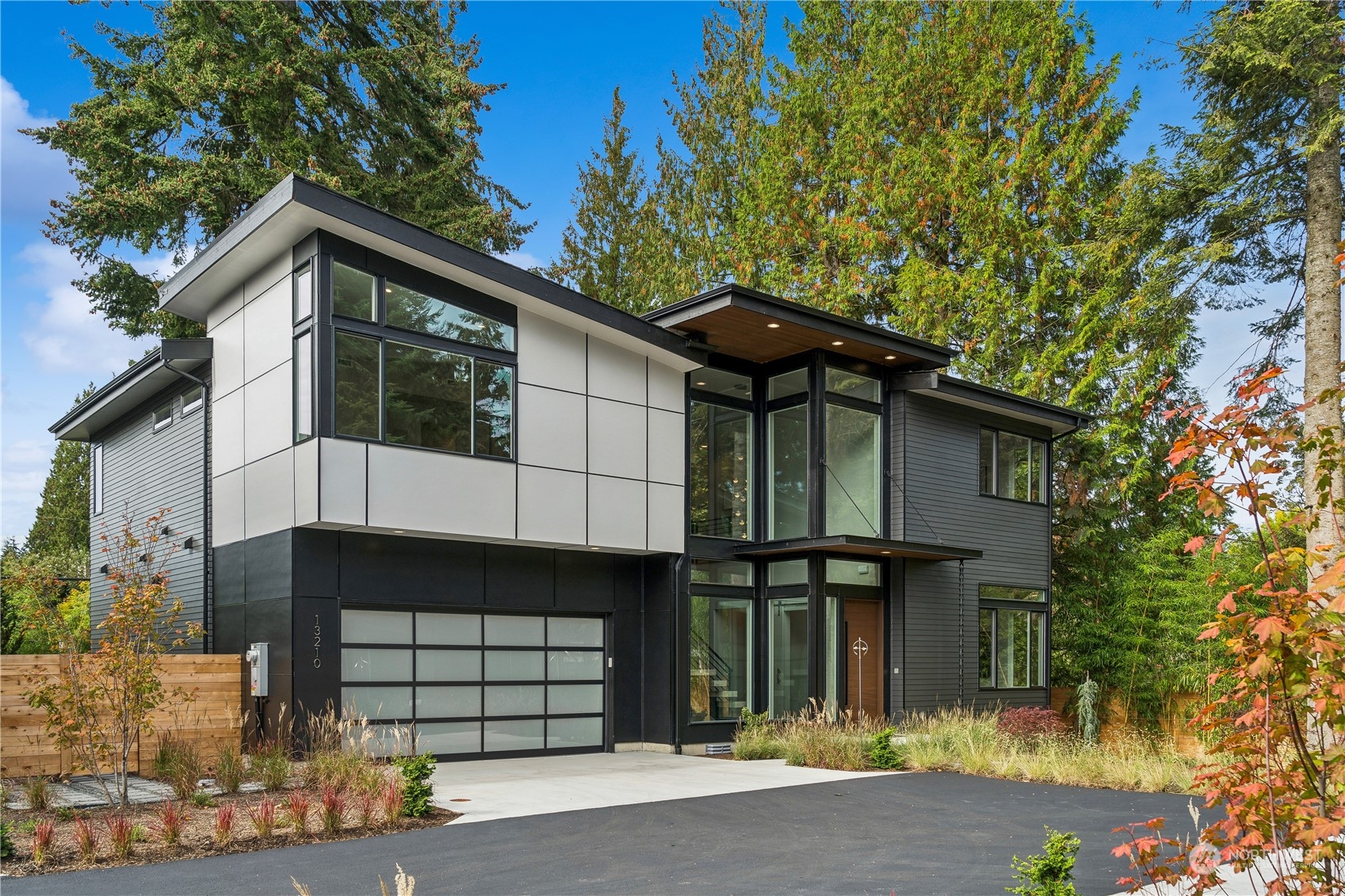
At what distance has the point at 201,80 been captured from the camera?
1955cm

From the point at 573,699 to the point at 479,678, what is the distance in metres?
1.57

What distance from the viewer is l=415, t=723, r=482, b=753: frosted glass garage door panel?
13133 mm

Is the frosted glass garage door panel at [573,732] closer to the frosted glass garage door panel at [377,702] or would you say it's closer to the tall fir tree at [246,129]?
the frosted glass garage door panel at [377,702]

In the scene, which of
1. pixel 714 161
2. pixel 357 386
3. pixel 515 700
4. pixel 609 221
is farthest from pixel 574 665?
pixel 609 221

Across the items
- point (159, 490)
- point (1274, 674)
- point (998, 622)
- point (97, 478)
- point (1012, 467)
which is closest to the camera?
point (1274, 674)

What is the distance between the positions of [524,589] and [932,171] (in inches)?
577

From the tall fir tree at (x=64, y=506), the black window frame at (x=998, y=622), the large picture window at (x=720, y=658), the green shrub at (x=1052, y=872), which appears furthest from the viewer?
the tall fir tree at (x=64, y=506)

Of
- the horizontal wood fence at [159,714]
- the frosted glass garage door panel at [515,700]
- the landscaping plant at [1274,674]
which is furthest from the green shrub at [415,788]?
the landscaping plant at [1274,674]

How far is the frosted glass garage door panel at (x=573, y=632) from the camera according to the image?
14.6 m

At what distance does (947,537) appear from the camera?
17188mm

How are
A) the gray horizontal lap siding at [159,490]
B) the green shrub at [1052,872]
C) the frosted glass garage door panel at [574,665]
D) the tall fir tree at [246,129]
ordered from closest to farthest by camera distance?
the green shrub at [1052,872]
the frosted glass garage door panel at [574,665]
the gray horizontal lap siding at [159,490]
the tall fir tree at [246,129]

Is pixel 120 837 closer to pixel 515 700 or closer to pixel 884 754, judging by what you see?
pixel 515 700

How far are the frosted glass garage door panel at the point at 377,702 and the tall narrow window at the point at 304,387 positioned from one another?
3.09 meters

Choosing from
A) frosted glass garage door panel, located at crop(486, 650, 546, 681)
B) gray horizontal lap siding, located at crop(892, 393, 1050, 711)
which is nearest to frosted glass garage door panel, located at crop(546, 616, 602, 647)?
frosted glass garage door panel, located at crop(486, 650, 546, 681)
